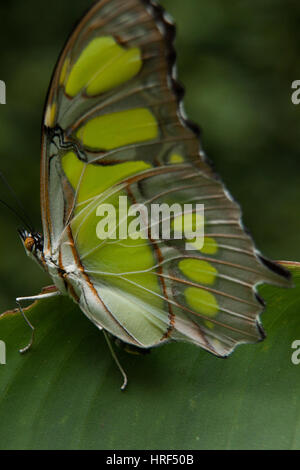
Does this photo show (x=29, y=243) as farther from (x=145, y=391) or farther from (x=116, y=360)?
(x=145, y=391)

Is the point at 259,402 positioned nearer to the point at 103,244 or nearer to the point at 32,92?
the point at 103,244

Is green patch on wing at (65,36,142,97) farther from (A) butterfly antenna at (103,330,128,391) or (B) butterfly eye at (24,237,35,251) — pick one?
(A) butterfly antenna at (103,330,128,391)

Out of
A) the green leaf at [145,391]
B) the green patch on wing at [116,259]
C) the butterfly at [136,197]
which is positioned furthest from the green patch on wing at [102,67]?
the green leaf at [145,391]

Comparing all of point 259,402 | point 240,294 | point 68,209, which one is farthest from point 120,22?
point 259,402

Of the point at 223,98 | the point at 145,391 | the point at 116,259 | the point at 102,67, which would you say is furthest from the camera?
the point at 223,98

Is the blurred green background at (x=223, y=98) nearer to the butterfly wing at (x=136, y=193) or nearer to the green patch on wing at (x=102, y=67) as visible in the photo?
the butterfly wing at (x=136, y=193)

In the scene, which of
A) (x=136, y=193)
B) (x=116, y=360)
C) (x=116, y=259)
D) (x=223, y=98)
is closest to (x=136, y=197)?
(x=136, y=193)
